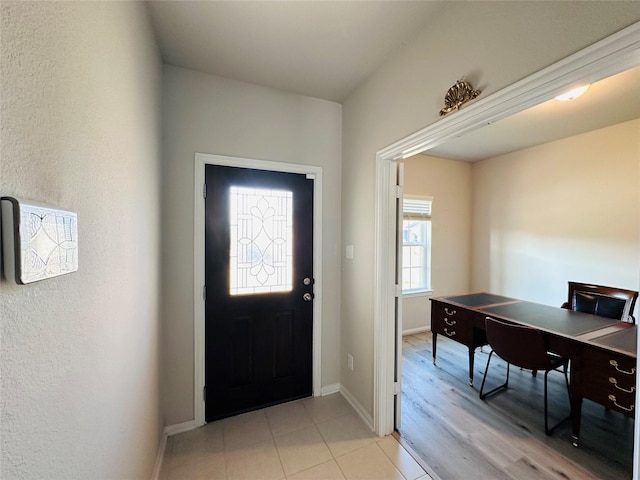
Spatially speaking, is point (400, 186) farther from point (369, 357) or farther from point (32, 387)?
point (32, 387)

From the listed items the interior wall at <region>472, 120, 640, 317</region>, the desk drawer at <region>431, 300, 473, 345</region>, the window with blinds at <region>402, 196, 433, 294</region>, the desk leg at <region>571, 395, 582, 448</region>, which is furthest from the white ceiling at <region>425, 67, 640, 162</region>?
the desk leg at <region>571, 395, 582, 448</region>

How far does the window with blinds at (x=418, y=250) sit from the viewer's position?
13.6 ft

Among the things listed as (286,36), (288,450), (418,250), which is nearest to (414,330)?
(418,250)

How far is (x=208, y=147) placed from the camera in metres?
2.06

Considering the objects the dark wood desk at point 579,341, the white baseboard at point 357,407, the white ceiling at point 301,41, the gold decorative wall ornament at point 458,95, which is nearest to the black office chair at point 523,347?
the dark wood desk at point 579,341

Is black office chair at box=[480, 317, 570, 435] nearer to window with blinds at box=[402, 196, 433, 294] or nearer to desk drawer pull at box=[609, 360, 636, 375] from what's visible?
desk drawer pull at box=[609, 360, 636, 375]

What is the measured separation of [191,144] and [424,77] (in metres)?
1.70

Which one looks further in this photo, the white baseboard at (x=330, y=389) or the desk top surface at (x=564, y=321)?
the white baseboard at (x=330, y=389)

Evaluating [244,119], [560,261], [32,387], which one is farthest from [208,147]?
[560,261]

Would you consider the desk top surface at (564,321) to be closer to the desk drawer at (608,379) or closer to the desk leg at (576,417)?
the desk drawer at (608,379)

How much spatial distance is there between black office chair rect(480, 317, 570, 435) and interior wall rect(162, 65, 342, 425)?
1.69 m

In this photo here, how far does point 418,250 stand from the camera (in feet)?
13.9

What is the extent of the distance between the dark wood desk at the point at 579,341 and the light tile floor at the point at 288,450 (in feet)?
4.18

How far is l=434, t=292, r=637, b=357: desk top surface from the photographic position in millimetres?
1805
